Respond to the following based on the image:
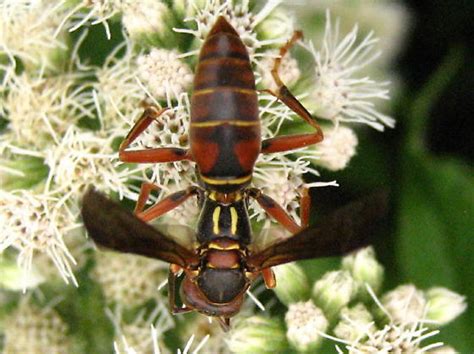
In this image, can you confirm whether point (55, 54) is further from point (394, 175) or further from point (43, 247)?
→ point (394, 175)

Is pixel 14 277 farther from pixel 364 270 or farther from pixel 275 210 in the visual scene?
pixel 364 270

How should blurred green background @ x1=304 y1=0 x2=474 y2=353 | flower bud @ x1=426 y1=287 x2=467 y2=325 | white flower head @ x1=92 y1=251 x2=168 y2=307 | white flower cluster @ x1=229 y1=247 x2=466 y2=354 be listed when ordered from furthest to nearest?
1. blurred green background @ x1=304 y1=0 x2=474 y2=353
2. white flower head @ x1=92 y1=251 x2=168 y2=307
3. flower bud @ x1=426 y1=287 x2=467 y2=325
4. white flower cluster @ x1=229 y1=247 x2=466 y2=354

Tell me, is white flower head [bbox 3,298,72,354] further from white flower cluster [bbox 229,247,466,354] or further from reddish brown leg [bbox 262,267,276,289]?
reddish brown leg [bbox 262,267,276,289]

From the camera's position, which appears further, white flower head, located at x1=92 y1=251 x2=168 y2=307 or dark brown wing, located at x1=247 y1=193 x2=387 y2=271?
white flower head, located at x1=92 y1=251 x2=168 y2=307

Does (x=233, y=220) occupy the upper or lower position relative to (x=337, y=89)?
lower

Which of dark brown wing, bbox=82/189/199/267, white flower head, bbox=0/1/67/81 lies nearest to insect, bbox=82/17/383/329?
dark brown wing, bbox=82/189/199/267

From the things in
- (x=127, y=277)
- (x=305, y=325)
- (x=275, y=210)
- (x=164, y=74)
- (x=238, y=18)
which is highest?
(x=238, y=18)

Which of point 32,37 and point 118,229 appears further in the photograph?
point 32,37

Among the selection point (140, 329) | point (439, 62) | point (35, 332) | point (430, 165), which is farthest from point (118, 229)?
point (439, 62)
